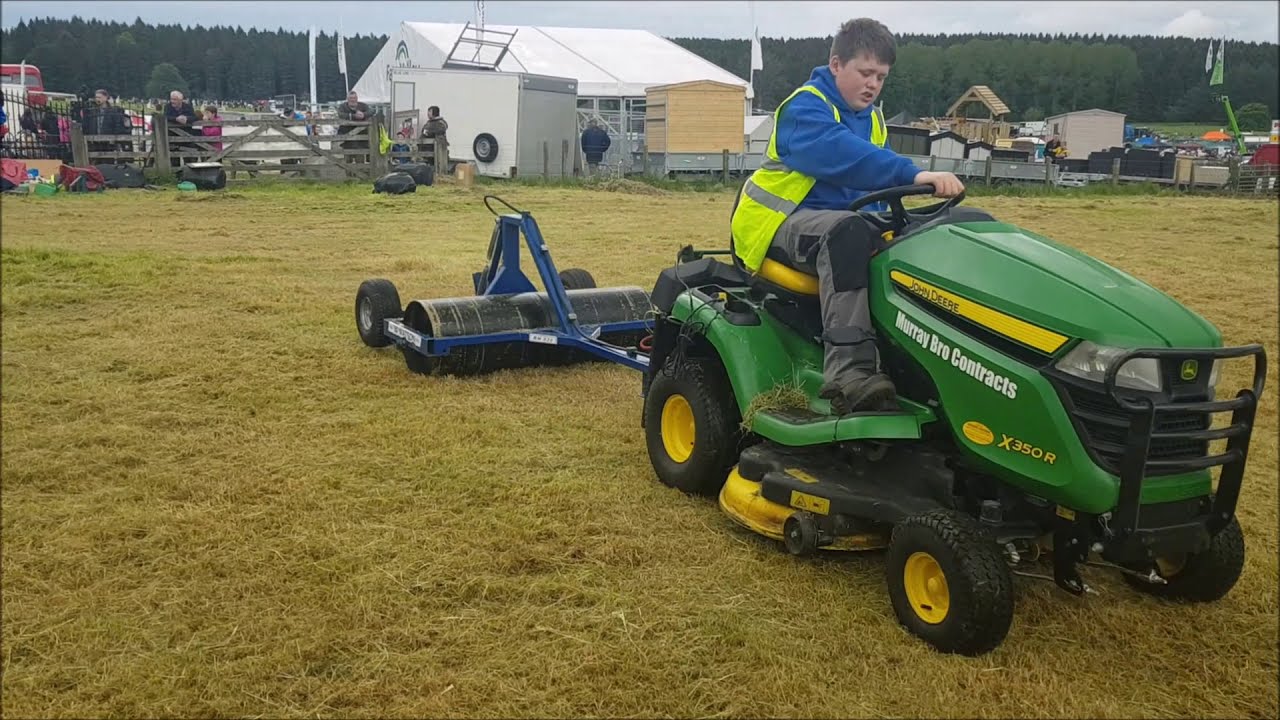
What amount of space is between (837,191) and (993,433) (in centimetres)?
121

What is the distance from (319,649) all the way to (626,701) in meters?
0.88

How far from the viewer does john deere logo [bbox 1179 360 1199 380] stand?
9.58 ft

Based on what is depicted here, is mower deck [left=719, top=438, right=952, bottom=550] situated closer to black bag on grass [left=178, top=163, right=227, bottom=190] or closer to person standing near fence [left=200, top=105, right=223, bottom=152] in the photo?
black bag on grass [left=178, top=163, right=227, bottom=190]

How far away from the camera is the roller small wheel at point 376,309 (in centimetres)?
666

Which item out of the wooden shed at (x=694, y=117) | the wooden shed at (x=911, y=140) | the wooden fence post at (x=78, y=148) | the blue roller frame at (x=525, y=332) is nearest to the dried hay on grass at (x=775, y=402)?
the blue roller frame at (x=525, y=332)

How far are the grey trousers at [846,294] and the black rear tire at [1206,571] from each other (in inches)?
44.4

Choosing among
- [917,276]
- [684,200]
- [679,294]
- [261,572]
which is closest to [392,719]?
[261,572]

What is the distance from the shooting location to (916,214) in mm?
3803

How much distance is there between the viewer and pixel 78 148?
18281mm

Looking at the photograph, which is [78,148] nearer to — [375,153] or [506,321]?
[375,153]

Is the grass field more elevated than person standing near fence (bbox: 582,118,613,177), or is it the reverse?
person standing near fence (bbox: 582,118,613,177)

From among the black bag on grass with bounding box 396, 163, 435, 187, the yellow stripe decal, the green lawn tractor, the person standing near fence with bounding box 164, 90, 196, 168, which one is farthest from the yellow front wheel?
the person standing near fence with bounding box 164, 90, 196, 168

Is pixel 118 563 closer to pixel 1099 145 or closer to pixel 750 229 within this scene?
pixel 750 229

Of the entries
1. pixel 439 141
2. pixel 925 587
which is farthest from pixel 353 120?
pixel 925 587
